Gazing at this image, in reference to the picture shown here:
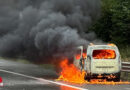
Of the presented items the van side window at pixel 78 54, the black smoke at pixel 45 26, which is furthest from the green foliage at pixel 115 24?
the van side window at pixel 78 54

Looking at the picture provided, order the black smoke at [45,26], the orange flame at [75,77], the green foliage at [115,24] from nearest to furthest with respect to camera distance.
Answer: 1. the orange flame at [75,77]
2. the black smoke at [45,26]
3. the green foliage at [115,24]

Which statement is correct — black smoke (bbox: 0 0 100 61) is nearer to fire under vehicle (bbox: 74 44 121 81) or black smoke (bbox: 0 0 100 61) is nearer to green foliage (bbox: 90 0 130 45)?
fire under vehicle (bbox: 74 44 121 81)

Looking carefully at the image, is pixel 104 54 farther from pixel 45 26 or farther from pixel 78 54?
pixel 45 26

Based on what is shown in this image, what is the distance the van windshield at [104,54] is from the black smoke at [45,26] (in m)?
1.99

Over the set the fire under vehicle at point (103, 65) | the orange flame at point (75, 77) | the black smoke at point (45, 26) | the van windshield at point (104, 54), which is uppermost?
the black smoke at point (45, 26)

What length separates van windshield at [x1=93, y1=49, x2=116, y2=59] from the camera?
54.2 ft

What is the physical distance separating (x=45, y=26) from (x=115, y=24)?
14.8m

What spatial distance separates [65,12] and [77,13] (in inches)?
30.6

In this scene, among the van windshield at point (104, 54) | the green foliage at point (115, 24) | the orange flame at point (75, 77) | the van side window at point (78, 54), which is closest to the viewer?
the orange flame at point (75, 77)

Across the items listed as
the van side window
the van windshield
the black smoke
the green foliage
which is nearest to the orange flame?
the van side window

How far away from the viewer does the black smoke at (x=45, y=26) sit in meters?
20.1

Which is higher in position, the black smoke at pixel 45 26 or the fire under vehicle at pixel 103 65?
the black smoke at pixel 45 26

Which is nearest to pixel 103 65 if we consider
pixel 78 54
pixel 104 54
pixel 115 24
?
pixel 104 54

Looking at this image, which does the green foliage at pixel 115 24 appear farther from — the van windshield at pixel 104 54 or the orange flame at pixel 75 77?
the van windshield at pixel 104 54
